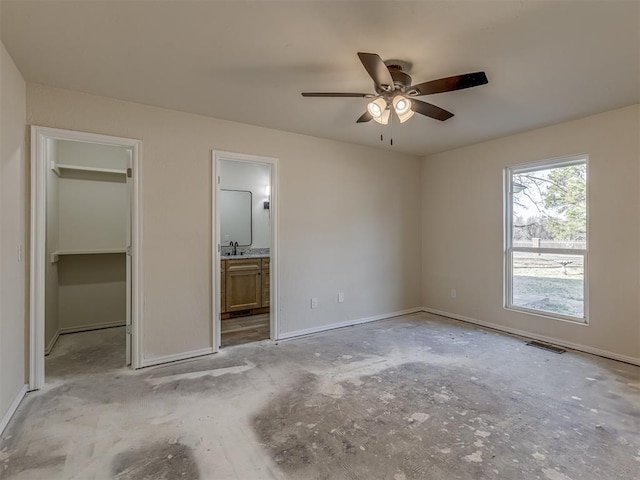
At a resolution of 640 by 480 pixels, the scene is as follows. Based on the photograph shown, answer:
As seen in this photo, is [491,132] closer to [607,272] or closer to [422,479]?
[607,272]

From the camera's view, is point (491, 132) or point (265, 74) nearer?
point (265, 74)

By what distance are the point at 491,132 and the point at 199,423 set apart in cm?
414

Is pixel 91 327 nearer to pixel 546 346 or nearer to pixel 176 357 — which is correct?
pixel 176 357

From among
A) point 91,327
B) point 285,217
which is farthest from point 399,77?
point 91,327

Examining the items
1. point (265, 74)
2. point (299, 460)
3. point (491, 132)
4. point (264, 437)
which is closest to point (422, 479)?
point (299, 460)

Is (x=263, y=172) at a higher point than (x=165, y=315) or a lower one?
higher

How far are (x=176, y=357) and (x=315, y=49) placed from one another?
116 inches

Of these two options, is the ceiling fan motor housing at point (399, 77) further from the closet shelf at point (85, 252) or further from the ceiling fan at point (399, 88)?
the closet shelf at point (85, 252)

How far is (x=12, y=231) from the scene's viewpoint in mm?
2307

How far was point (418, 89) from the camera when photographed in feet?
7.38

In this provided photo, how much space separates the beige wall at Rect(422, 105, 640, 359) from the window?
11 cm

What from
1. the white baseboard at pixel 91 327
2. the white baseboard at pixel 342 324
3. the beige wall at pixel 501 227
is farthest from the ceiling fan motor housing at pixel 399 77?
the white baseboard at pixel 91 327

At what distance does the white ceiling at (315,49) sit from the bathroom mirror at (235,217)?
7.42 ft

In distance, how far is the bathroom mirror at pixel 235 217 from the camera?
538cm
